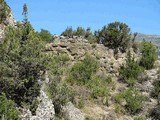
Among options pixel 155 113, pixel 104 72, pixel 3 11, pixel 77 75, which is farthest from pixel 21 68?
pixel 104 72

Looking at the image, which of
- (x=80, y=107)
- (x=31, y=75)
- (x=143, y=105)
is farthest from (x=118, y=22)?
(x=31, y=75)

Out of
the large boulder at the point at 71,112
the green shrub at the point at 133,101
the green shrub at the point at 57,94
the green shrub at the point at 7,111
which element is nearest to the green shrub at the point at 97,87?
the green shrub at the point at 133,101

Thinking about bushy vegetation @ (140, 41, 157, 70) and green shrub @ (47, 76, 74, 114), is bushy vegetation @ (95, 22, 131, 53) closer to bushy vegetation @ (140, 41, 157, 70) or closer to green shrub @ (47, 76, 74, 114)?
bushy vegetation @ (140, 41, 157, 70)

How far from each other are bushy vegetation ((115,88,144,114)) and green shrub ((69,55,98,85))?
3050mm

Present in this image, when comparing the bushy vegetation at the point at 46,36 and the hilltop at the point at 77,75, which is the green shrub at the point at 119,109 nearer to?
the hilltop at the point at 77,75

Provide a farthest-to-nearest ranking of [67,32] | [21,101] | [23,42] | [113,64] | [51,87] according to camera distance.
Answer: [67,32] < [113,64] < [51,87] < [23,42] < [21,101]

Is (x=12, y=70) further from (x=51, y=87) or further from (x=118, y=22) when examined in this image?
(x=118, y=22)

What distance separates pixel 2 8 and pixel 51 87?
23.8 feet

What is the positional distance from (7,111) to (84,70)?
1418cm

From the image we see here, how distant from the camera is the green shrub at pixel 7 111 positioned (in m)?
17.7

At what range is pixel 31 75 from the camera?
21.5 m

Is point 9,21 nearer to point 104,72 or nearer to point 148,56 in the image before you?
point 104,72

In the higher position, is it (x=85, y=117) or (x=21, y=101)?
(x=21, y=101)

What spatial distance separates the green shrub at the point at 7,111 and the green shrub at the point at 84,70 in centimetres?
1211
